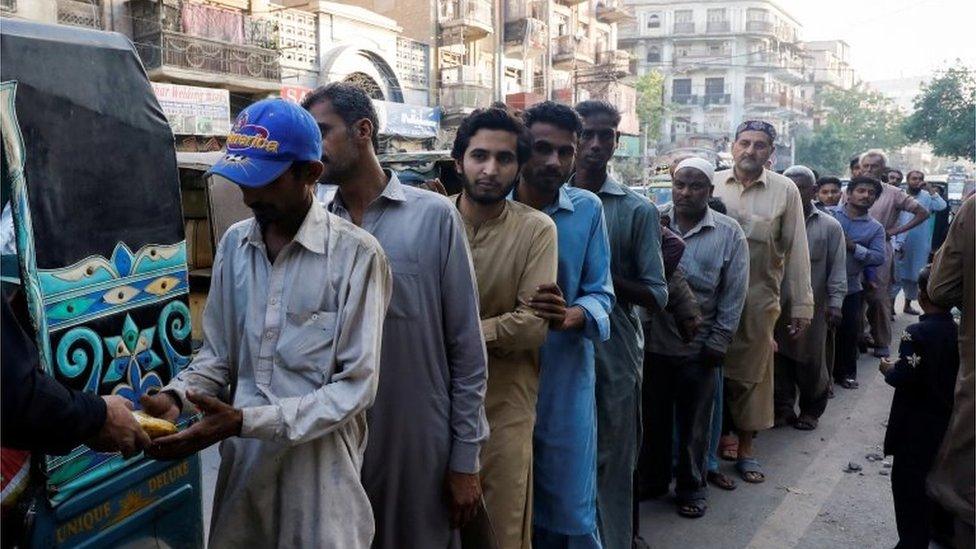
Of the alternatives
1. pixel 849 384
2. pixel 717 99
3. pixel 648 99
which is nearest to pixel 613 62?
pixel 648 99

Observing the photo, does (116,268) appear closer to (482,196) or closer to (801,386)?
(482,196)

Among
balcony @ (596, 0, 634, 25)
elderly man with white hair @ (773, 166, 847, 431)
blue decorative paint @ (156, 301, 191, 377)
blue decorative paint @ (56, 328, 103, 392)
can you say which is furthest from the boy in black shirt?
balcony @ (596, 0, 634, 25)

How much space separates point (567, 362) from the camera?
2.80m

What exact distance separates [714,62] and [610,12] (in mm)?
23702

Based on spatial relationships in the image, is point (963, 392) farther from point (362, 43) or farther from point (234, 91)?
point (362, 43)

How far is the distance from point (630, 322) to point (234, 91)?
1571 cm

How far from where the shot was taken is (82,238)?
199 cm

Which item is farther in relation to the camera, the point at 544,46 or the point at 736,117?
the point at 736,117

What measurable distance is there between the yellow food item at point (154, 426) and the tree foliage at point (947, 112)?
76.4 feet

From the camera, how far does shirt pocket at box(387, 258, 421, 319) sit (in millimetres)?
2113

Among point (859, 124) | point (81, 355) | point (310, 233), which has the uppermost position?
point (859, 124)

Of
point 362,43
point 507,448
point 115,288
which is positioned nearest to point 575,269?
point 507,448

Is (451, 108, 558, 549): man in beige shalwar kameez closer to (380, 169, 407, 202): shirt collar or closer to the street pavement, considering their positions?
(380, 169, 407, 202): shirt collar

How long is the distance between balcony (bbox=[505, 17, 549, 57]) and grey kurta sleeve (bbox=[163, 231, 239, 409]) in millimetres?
27363
